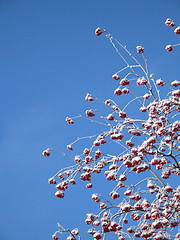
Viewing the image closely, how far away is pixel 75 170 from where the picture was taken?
4.51 meters

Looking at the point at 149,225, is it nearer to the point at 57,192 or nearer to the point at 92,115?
the point at 57,192

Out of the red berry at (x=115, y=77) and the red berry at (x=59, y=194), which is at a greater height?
the red berry at (x=115, y=77)

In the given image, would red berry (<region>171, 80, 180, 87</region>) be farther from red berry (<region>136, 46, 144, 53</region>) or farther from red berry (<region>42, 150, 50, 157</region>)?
red berry (<region>42, 150, 50, 157</region>)

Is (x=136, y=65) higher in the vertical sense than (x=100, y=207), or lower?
higher

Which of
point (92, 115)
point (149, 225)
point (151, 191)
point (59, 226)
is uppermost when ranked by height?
point (92, 115)

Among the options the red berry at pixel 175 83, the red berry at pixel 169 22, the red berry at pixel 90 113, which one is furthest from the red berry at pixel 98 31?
the red berry at pixel 175 83

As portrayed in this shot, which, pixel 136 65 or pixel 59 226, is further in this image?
pixel 59 226

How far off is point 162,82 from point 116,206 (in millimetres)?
2077

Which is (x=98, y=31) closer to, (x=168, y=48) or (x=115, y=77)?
(x=115, y=77)

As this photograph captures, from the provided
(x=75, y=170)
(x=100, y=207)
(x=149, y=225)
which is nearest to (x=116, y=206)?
(x=100, y=207)

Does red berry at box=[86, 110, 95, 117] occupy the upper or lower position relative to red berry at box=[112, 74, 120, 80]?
lower

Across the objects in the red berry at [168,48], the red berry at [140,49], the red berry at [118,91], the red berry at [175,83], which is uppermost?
the red berry at [140,49]

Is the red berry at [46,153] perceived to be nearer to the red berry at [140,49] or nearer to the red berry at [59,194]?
the red berry at [59,194]

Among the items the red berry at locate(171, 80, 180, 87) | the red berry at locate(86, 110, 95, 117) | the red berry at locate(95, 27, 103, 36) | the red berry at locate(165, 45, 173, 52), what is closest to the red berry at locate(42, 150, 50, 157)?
the red berry at locate(86, 110, 95, 117)
